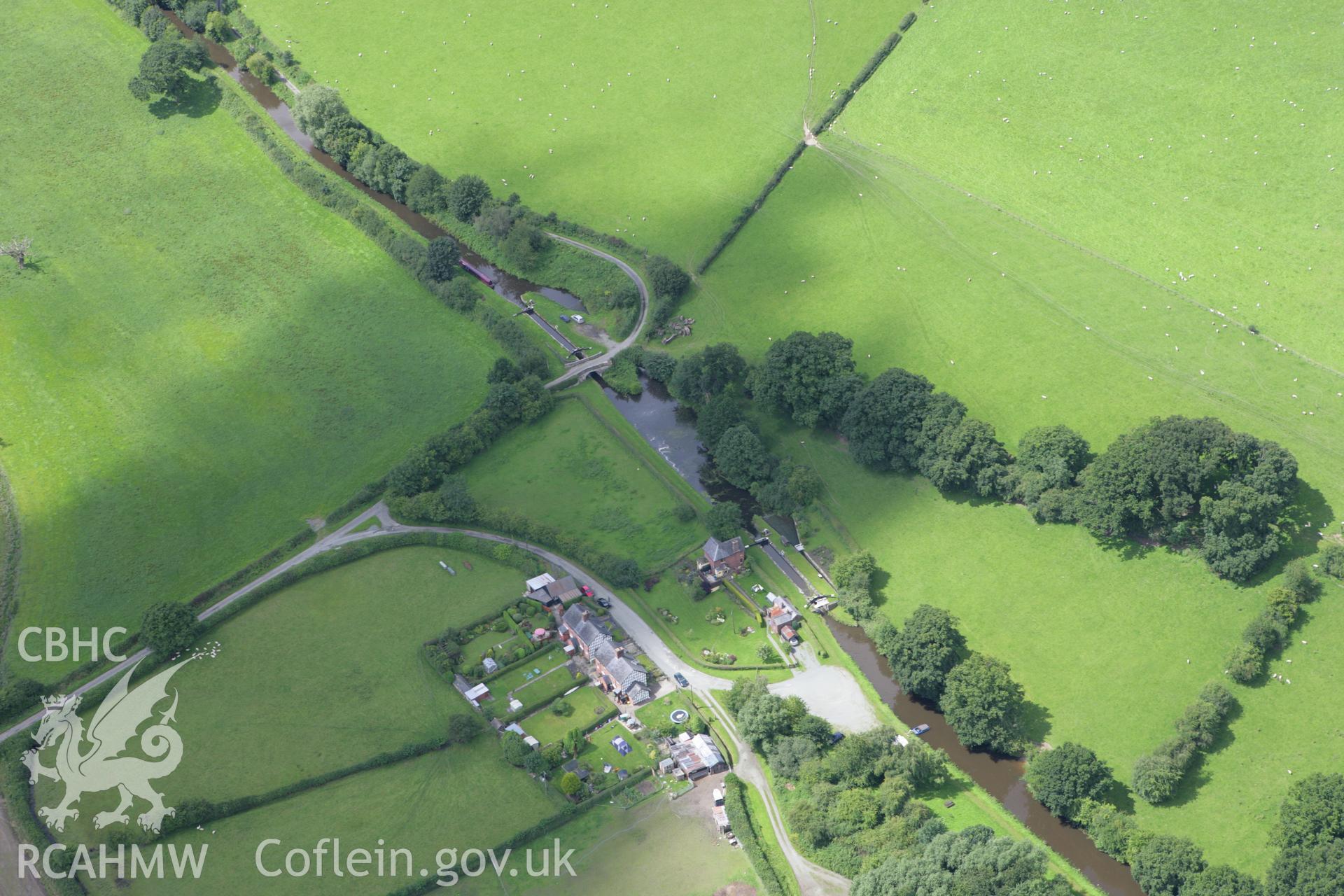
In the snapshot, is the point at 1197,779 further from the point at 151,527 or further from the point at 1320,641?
the point at 151,527

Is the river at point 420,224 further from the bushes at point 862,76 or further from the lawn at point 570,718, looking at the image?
the lawn at point 570,718

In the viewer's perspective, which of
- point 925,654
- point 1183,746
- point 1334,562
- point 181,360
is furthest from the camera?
point 181,360

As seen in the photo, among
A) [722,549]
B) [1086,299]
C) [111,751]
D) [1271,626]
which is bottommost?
[111,751]

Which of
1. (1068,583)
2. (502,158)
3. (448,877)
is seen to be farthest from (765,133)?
(448,877)

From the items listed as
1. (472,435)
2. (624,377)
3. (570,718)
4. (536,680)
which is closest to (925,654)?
(570,718)

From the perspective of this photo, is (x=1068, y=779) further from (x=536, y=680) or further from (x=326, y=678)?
(x=326, y=678)

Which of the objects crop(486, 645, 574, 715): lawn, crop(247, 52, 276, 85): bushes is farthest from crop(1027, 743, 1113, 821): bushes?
crop(247, 52, 276, 85): bushes

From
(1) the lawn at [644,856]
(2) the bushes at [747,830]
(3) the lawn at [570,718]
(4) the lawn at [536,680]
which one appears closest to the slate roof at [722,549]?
(4) the lawn at [536,680]
